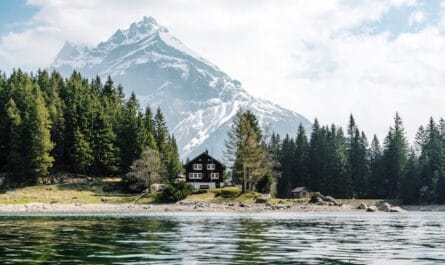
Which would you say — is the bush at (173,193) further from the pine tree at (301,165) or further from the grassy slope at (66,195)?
the pine tree at (301,165)

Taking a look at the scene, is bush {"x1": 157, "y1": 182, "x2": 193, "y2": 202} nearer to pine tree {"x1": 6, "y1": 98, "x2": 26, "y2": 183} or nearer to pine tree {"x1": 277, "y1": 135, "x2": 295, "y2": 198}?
pine tree {"x1": 6, "y1": 98, "x2": 26, "y2": 183}

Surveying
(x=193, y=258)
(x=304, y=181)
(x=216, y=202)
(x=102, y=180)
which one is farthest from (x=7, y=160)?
(x=193, y=258)

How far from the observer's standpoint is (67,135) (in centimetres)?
13588

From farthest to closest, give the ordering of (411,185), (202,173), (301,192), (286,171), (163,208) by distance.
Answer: (286,171), (301,192), (202,173), (411,185), (163,208)

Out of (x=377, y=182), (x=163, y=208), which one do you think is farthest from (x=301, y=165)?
(x=163, y=208)

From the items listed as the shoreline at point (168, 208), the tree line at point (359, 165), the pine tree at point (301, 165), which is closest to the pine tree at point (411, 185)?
the tree line at point (359, 165)

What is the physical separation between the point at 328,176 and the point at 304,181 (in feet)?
23.6

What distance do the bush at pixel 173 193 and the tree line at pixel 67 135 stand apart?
1637 cm

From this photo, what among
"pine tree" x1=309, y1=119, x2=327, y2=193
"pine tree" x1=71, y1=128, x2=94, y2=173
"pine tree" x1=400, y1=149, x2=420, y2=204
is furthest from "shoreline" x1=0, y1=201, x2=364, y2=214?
"pine tree" x1=309, y1=119, x2=327, y2=193

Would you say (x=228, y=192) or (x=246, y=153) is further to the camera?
(x=246, y=153)

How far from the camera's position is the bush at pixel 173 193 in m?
111

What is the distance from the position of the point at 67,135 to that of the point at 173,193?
3744 cm

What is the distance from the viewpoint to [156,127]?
15175 centimetres

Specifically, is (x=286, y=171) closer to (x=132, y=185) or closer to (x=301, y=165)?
(x=301, y=165)
